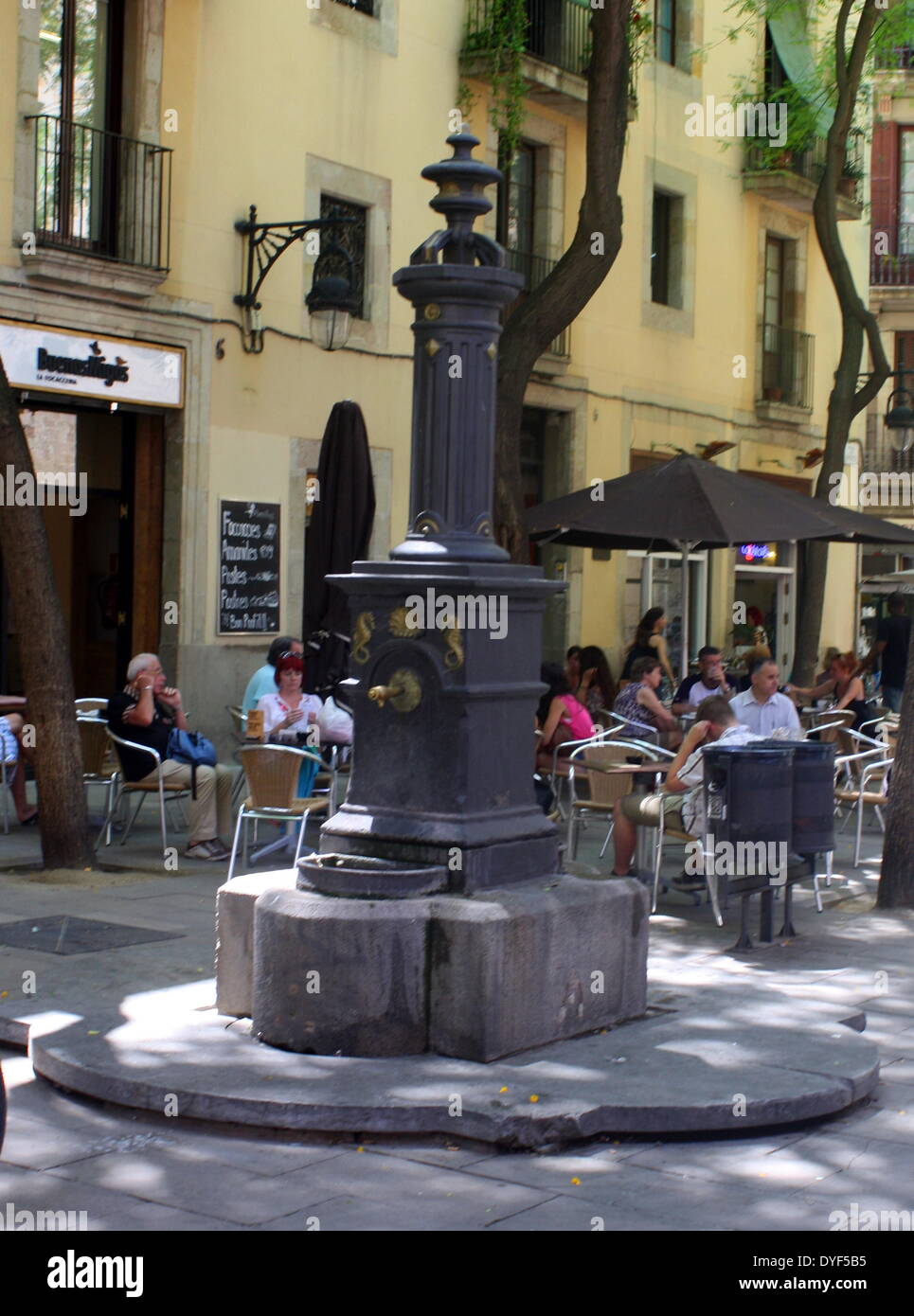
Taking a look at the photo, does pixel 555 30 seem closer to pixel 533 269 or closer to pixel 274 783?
pixel 533 269

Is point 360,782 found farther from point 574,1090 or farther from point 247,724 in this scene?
point 247,724

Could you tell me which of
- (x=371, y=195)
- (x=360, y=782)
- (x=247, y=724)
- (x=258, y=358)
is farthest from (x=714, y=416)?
(x=360, y=782)

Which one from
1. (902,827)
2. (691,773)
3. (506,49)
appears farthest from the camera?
(506,49)

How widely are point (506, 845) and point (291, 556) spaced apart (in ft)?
33.8

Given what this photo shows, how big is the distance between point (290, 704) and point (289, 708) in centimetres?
3

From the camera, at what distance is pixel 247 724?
11398 mm

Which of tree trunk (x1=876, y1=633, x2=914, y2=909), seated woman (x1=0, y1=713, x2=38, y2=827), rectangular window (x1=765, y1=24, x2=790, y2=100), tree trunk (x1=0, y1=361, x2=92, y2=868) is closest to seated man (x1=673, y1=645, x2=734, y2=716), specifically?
tree trunk (x1=876, y1=633, x2=914, y2=909)

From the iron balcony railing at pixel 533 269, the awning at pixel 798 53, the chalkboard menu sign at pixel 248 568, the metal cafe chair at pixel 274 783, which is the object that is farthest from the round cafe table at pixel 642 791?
the awning at pixel 798 53

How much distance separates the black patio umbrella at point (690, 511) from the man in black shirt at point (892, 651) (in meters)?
7.84

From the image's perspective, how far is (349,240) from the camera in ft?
56.0

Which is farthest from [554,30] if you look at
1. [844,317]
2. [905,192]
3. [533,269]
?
[905,192]

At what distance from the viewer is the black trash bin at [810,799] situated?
893 centimetres

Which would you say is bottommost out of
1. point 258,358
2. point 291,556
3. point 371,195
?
point 291,556

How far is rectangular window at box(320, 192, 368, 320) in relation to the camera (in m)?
16.8
